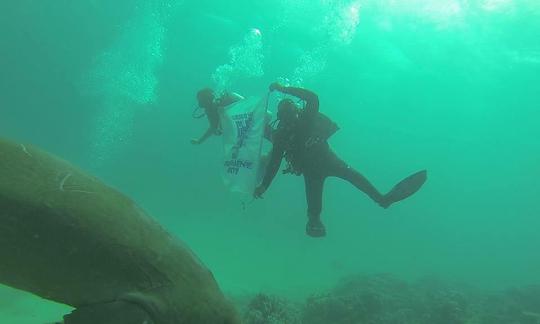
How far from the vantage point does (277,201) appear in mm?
61969

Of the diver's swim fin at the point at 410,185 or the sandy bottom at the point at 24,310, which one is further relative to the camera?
the sandy bottom at the point at 24,310

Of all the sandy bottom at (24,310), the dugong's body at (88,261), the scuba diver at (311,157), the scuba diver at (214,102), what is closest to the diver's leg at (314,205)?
the scuba diver at (311,157)

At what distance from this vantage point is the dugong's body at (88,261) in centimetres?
197

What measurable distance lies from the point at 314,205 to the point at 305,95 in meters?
2.34

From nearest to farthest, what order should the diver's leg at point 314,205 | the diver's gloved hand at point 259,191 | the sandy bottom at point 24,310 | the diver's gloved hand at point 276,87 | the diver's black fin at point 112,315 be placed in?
the diver's black fin at point 112,315, the diver's gloved hand at point 259,191, the diver's gloved hand at point 276,87, the diver's leg at point 314,205, the sandy bottom at point 24,310

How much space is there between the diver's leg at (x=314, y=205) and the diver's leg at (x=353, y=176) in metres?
0.37

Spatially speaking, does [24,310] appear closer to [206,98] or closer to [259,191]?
[206,98]

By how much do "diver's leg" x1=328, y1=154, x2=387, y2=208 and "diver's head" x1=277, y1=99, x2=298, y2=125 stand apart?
134 centimetres

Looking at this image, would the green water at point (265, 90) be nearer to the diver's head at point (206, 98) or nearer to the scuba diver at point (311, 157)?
the diver's head at point (206, 98)

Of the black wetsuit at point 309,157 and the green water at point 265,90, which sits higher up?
the green water at point 265,90

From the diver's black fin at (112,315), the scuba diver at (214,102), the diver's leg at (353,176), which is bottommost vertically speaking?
the diver's black fin at (112,315)

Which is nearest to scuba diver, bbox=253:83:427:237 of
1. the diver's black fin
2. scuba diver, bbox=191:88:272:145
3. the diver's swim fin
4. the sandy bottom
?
the diver's swim fin

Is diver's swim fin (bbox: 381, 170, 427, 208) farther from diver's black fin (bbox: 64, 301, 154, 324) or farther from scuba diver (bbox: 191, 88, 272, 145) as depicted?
diver's black fin (bbox: 64, 301, 154, 324)

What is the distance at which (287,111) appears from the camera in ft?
26.1
